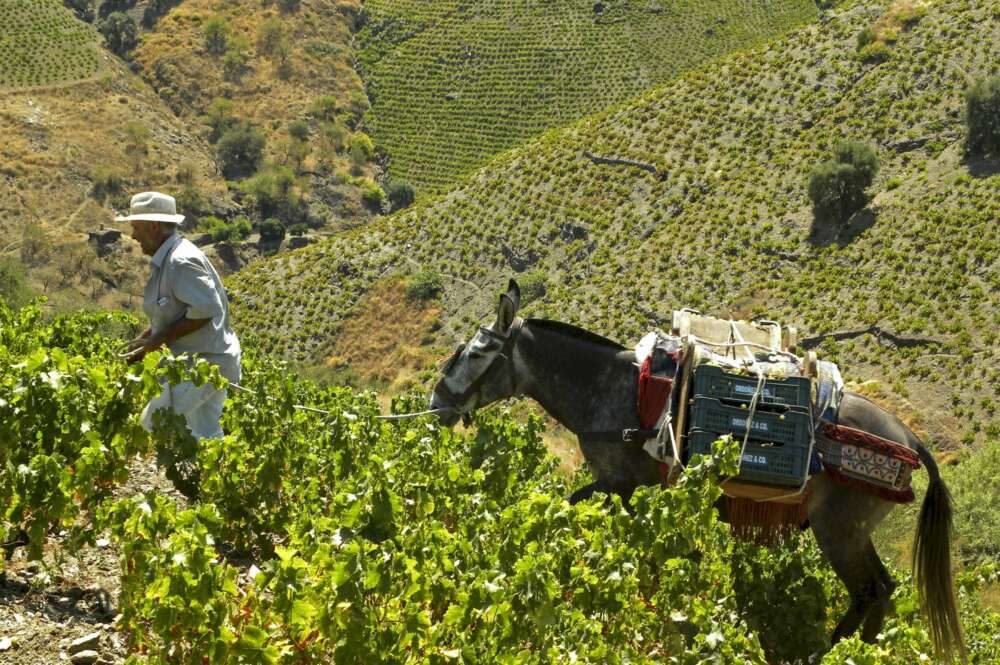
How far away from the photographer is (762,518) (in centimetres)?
767

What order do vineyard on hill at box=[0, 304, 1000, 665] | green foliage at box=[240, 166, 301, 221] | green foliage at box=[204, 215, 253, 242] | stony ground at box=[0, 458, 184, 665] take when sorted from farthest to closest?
green foliage at box=[240, 166, 301, 221] < green foliage at box=[204, 215, 253, 242] < stony ground at box=[0, 458, 184, 665] < vineyard on hill at box=[0, 304, 1000, 665]

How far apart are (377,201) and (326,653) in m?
90.0

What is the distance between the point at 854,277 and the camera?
43.2 meters

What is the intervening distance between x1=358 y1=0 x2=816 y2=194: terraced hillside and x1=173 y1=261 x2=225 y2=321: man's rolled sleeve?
85.0m

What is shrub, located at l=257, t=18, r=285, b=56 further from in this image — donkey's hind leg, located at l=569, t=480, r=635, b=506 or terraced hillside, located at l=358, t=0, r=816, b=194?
Answer: donkey's hind leg, located at l=569, t=480, r=635, b=506

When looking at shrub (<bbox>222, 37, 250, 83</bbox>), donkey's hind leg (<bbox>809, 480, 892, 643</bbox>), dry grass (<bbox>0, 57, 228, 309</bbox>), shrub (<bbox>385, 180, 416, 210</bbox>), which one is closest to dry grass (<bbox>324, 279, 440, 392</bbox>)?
dry grass (<bbox>0, 57, 228, 309</bbox>)

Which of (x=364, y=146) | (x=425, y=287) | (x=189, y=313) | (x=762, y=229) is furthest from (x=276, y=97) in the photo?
(x=189, y=313)

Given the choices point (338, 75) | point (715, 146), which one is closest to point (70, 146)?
point (338, 75)

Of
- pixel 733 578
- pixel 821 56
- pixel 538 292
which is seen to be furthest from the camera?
pixel 821 56

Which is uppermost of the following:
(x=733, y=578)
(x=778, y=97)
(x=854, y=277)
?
(x=733, y=578)

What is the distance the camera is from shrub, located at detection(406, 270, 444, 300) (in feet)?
186

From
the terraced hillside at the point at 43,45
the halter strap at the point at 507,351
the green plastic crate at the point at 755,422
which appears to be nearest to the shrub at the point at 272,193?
the terraced hillside at the point at 43,45

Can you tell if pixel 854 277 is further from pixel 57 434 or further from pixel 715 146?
pixel 57 434

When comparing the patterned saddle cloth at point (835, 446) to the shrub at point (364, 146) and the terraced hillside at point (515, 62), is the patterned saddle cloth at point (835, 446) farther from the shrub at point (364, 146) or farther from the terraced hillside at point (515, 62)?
the shrub at point (364, 146)
